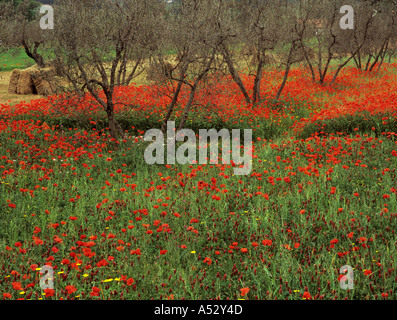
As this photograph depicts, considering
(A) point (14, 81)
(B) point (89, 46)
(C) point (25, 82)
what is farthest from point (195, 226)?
(A) point (14, 81)

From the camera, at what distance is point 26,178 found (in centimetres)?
729

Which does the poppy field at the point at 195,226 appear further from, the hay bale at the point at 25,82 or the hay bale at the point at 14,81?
the hay bale at the point at 14,81

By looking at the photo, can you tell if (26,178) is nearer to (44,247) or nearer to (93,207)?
(93,207)

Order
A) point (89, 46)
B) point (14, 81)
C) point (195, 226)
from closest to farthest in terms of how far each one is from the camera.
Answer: point (195, 226)
point (89, 46)
point (14, 81)

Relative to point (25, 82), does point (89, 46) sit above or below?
above

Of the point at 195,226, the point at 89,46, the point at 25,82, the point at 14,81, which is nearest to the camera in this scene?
the point at 195,226

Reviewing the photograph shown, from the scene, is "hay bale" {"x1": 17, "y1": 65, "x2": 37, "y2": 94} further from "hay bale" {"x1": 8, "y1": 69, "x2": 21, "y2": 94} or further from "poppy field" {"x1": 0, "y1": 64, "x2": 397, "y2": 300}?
"poppy field" {"x1": 0, "y1": 64, "x2": 397, "y2": 300}

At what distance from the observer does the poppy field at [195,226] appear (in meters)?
3.80

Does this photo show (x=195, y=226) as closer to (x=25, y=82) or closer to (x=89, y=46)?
(x=89, y=46)

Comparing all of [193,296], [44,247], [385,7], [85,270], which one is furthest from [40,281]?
[385,7]

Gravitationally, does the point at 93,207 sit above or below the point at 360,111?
below

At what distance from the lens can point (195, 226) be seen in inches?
201

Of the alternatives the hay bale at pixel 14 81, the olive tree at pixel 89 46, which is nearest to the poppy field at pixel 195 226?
the olive tree at pixel 89 46
